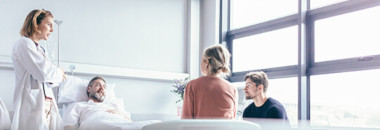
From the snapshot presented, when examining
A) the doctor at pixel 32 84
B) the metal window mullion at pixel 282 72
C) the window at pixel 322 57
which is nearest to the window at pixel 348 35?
the window at pixel 322 57

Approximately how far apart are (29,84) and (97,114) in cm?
69

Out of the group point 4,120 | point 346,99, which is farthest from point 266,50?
point 4,120

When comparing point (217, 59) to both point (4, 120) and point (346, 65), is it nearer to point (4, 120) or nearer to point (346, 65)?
point (4, 120)

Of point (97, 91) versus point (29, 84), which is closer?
point (29, 84)

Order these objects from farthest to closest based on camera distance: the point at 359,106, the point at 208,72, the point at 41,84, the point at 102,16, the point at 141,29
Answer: the point at 141,29 → the point at 102,16 → the point at 359,106 → the point at 41,84 → the point at 208,72

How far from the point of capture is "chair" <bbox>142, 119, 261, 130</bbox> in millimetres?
1224

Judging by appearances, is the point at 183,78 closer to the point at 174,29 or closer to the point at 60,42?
the point at 174,29

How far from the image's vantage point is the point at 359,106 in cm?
365

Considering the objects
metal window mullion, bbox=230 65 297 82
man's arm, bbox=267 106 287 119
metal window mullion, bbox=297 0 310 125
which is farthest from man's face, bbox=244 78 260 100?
metal window mullion, bbox=230 65 297 82

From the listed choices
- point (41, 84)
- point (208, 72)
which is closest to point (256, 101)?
point (208, 72)

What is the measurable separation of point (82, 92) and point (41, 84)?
1070mm

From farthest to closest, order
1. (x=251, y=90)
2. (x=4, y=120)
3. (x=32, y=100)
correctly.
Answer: (x=251, y=90) < (x=4, y=120) < (x=32, y=100)

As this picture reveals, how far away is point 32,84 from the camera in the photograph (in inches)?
112

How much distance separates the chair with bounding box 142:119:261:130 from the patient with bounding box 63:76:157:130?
148 centimetres
